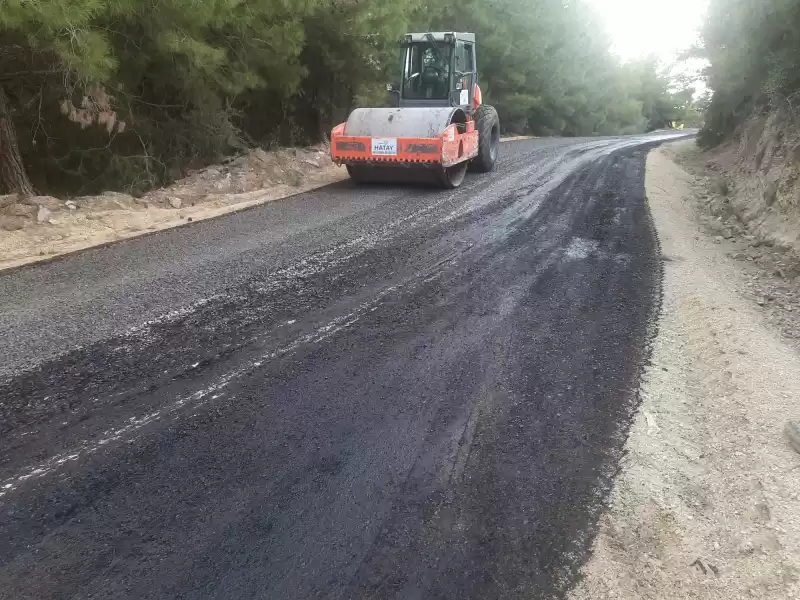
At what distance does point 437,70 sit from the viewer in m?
10.7

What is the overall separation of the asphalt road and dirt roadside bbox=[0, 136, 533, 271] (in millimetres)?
830

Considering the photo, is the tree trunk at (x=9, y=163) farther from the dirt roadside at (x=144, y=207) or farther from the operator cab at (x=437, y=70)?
the operator cab at (x=437, y=70)

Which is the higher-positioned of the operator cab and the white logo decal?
the operator cab

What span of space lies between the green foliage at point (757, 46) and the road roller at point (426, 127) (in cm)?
433

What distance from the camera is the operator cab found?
10.5 meters

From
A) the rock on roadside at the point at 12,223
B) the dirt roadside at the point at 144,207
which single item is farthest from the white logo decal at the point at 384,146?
the rock on roadside at the point at 12,223

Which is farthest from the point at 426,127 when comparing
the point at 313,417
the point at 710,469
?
the point at 710,469

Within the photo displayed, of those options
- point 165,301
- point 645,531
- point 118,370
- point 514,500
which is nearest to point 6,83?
point 165,301

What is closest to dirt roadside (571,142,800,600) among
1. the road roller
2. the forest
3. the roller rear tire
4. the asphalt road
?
the asphalt road

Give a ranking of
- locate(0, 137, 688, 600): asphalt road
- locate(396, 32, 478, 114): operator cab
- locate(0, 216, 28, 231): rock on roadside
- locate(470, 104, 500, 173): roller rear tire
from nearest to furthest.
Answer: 1. locate(0, 137, 688, 600): asphalt road
2. locate(0, 216, 28, 231): rock on roadside
3. locate(396, 32, 478, 114): operator cab
4. locate(470, 104, 500, 173): roller rear tire

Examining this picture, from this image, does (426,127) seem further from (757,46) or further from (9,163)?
(9,163)

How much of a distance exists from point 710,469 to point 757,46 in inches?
324

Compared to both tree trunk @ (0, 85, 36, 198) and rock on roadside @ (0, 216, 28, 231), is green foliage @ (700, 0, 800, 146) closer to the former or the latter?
rock on roadside @ (0, 216, 28, 231)

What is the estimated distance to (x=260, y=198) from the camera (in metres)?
8.94
